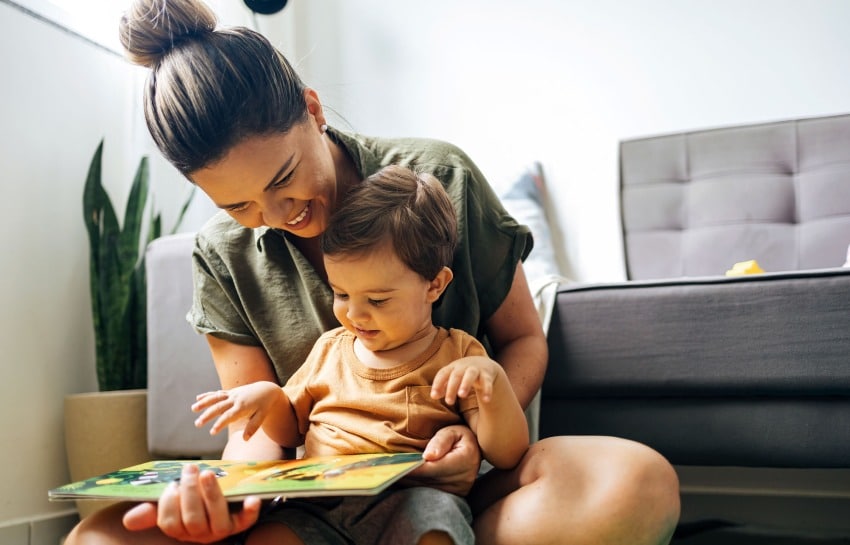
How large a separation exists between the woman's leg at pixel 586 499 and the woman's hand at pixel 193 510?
28cm

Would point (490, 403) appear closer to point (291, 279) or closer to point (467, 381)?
point (467, 381)

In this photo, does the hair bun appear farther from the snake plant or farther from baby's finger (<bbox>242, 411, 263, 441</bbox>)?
the snake plant

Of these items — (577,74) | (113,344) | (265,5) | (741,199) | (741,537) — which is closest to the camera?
(741,537)

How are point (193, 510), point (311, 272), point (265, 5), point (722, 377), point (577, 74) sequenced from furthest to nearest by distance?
1. point (577, 74)
2. point (265, 5)
3. point (722, 377)
4. point (311, 272)
5. point (193, 510)

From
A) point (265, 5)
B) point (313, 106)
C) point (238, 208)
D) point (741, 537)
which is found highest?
point (265, 5)

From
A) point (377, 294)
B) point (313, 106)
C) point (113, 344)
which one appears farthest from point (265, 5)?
point (377, 294)

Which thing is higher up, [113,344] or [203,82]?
[203,82]

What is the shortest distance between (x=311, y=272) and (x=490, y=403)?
35cm

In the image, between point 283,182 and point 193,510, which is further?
point 283,182

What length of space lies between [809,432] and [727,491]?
1.51 feet

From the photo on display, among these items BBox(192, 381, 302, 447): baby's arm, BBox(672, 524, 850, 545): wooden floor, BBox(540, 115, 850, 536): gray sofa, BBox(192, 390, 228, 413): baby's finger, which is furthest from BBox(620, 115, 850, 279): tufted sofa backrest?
BBox(192, 390, 228, 413): baby's finger

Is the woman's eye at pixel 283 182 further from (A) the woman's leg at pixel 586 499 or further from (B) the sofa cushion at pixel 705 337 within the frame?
(B) the sofa cushion at pixel 705 337

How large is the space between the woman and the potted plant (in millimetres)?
589

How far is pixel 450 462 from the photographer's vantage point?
0.81 meters
